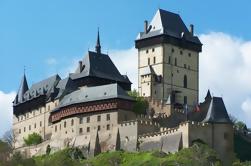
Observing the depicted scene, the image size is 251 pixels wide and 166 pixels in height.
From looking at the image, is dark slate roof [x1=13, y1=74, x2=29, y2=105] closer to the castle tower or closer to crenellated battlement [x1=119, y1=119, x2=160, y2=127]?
the castle tower

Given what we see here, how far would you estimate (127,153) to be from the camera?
99.1 m

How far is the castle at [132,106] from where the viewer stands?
325 ft

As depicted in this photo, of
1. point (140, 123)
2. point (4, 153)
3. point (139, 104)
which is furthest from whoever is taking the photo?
point (139, 104)

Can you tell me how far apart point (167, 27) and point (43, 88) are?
54.4 ft

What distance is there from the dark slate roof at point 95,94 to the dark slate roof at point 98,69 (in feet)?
12.0

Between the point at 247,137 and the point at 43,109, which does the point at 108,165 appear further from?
the point at 43,109

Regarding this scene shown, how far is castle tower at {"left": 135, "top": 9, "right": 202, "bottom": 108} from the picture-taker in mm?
115750

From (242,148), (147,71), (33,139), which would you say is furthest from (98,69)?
(242,148)

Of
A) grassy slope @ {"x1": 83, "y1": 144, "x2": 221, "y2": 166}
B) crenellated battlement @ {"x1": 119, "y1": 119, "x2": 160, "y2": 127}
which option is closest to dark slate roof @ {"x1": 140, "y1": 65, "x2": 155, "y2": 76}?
crenellated battlement @ {"x1": 119, "y1": 119, "x2": 160, "y2": 127}

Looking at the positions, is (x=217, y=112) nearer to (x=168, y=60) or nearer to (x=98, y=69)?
(x=168, y=60)

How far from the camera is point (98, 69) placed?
117 metres

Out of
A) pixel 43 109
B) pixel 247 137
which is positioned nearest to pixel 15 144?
pixel 43 109

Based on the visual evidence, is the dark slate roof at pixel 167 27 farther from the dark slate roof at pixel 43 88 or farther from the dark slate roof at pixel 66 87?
the dark slate roof at pixel 43 88

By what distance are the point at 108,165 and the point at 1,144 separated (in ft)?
77.2
